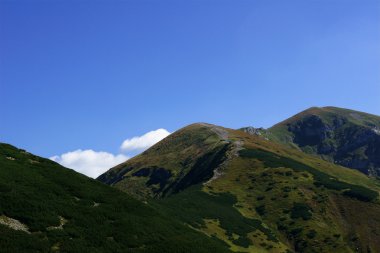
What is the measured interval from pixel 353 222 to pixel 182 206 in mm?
42904

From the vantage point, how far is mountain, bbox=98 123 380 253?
266 ft

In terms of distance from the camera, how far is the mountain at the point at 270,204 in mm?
81188

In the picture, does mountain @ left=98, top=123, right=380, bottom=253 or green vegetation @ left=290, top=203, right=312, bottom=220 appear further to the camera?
green vegetation @ left=290, top=203, right=312, bottom=220

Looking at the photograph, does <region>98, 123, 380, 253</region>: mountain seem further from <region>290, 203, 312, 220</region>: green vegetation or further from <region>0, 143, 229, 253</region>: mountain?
<region>0, 143, 229, 253</region>: mountain

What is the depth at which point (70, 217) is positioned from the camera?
44875 millimetres

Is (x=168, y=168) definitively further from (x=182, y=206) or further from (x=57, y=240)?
(x=57, y=240)

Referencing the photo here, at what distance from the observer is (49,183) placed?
5153cm

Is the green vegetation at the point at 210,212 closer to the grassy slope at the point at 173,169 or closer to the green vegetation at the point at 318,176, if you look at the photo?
the grassy slope at the point at 173,169

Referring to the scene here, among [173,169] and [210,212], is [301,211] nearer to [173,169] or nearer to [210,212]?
[210,212]

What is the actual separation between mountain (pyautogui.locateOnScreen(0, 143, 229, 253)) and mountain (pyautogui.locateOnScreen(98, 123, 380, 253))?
59.9 feet

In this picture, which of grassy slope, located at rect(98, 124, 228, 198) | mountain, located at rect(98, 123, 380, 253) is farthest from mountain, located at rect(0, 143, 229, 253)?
grassy slope, located at rect(98, 124, 228, 198)

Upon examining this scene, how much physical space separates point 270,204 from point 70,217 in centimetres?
6911

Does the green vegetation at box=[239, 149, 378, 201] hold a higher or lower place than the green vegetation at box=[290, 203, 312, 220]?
higher

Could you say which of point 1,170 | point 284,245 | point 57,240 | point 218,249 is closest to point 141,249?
point 57,240
